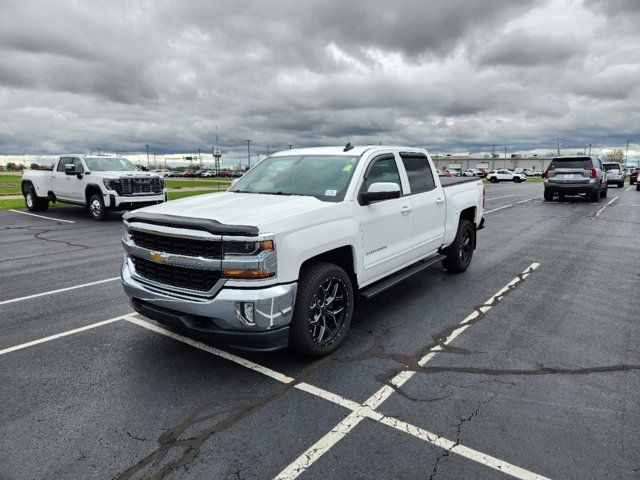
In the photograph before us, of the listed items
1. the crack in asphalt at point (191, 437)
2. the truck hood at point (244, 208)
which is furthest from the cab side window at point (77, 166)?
the crack in asphalt at point (191, 437)

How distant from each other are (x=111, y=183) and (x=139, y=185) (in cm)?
84

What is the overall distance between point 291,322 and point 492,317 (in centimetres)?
264

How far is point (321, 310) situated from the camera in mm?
3848

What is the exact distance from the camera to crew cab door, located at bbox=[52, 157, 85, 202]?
14.5 meters

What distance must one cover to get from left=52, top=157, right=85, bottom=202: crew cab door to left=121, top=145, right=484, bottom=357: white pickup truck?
38.0ft

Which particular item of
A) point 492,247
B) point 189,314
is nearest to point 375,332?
point 189,314

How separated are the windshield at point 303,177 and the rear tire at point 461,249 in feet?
8.82

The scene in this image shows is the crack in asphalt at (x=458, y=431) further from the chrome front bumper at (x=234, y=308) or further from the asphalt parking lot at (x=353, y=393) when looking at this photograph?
the chrome front bumper at (x=234, y=308)

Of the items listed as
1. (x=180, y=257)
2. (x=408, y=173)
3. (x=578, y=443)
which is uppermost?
(x=408, y=173)

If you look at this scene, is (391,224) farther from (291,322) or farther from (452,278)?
(452,278)

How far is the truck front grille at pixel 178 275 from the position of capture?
3432 millimetres

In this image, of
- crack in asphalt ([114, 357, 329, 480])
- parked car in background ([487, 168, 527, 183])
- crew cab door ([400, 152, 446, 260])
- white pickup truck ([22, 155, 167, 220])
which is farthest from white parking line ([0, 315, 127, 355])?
parked car in background ([487, 168, 527, 183])

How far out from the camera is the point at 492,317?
4.96m

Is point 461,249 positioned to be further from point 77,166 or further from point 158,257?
point 77,166
